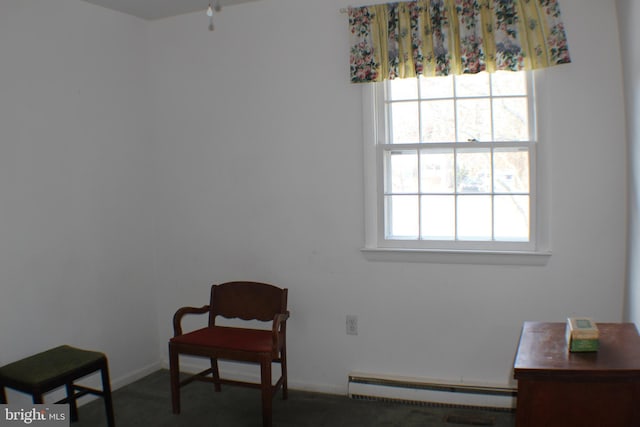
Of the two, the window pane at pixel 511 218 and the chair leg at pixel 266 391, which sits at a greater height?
the window pane at pixel 511 218

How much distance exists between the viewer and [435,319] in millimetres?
3193

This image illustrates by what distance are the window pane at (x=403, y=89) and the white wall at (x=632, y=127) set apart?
112 centimetres

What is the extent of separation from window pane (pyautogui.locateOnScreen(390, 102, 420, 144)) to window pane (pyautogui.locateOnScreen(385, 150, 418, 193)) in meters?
0.08

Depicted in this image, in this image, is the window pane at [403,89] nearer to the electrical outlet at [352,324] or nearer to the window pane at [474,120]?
the window pane at [474,120]

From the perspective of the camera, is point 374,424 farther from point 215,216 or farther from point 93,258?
point 93,258

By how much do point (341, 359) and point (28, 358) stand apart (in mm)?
1827

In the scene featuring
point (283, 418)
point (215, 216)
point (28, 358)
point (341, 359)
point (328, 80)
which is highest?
point (328, 80)

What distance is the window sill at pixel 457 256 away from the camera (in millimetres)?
2961

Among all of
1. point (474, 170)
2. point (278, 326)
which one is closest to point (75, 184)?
point (278, 326)

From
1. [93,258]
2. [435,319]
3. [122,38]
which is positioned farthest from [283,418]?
[122,38]

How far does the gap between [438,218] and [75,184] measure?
2.28m

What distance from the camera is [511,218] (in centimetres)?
306

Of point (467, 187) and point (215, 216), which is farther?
point (215, 216)

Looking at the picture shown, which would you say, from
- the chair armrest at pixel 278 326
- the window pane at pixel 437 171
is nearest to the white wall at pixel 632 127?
the window pane at pixel 437 171
